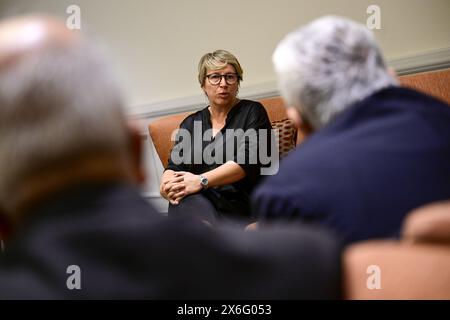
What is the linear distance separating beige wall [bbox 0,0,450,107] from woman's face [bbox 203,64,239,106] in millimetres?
413

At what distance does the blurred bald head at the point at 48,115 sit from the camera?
472 millimetres

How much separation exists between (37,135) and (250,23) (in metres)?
2.65

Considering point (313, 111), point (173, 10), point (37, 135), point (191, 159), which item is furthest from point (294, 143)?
point (37, 135)

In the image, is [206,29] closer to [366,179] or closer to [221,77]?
[221,77]

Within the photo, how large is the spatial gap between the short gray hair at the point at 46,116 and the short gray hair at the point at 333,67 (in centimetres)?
63

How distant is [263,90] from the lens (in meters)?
2.89

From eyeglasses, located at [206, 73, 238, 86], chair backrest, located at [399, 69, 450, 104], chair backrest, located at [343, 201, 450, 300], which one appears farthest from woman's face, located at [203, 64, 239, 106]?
chair backrest, located at [343, 201, 450, 300]

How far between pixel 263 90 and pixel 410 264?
2319mm

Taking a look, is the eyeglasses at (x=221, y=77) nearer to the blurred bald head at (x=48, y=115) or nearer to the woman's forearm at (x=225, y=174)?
the woman's forearm at (x=225, y=174)

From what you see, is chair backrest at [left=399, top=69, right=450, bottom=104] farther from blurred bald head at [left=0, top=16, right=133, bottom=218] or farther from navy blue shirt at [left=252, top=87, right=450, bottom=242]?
blurred bald head at [left=0, top=16, right=133, bottom=218]

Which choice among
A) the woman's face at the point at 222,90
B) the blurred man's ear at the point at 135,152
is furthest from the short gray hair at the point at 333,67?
the woman's face at the point at 222,90

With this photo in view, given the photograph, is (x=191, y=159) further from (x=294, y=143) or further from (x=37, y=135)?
(x=37, y=135)

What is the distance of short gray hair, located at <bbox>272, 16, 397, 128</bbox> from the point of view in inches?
39.6
